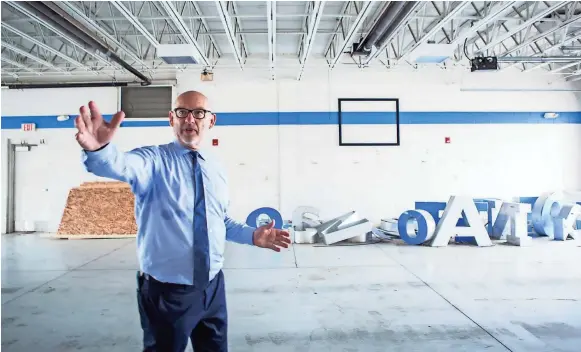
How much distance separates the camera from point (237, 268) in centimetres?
533

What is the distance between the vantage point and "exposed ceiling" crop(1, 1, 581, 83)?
6.40 meters

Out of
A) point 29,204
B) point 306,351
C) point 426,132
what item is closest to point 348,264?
point 306,351

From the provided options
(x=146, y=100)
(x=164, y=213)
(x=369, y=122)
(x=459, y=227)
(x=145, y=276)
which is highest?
(x=146, y=100)

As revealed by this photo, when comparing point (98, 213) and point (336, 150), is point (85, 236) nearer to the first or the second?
point (98, 213)

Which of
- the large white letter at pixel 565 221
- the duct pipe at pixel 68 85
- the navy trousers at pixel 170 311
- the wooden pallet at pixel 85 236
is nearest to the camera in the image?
the navy trousers at pixel 170 311

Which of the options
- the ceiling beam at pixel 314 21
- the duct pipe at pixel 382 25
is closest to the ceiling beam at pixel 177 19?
the ceiling beam at pixel 314 21

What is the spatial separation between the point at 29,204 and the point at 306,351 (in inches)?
381

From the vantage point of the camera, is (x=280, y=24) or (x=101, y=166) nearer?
(x=101, y=166)

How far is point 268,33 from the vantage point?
6.85 meters

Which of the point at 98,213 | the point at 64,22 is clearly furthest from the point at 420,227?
the point at 98,213

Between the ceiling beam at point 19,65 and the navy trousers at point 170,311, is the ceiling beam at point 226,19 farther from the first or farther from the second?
the ceiling beam at point 19,65

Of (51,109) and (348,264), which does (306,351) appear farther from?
(51,109)

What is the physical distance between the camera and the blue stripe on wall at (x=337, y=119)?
379 inches

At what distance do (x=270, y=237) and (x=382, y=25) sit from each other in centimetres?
585
